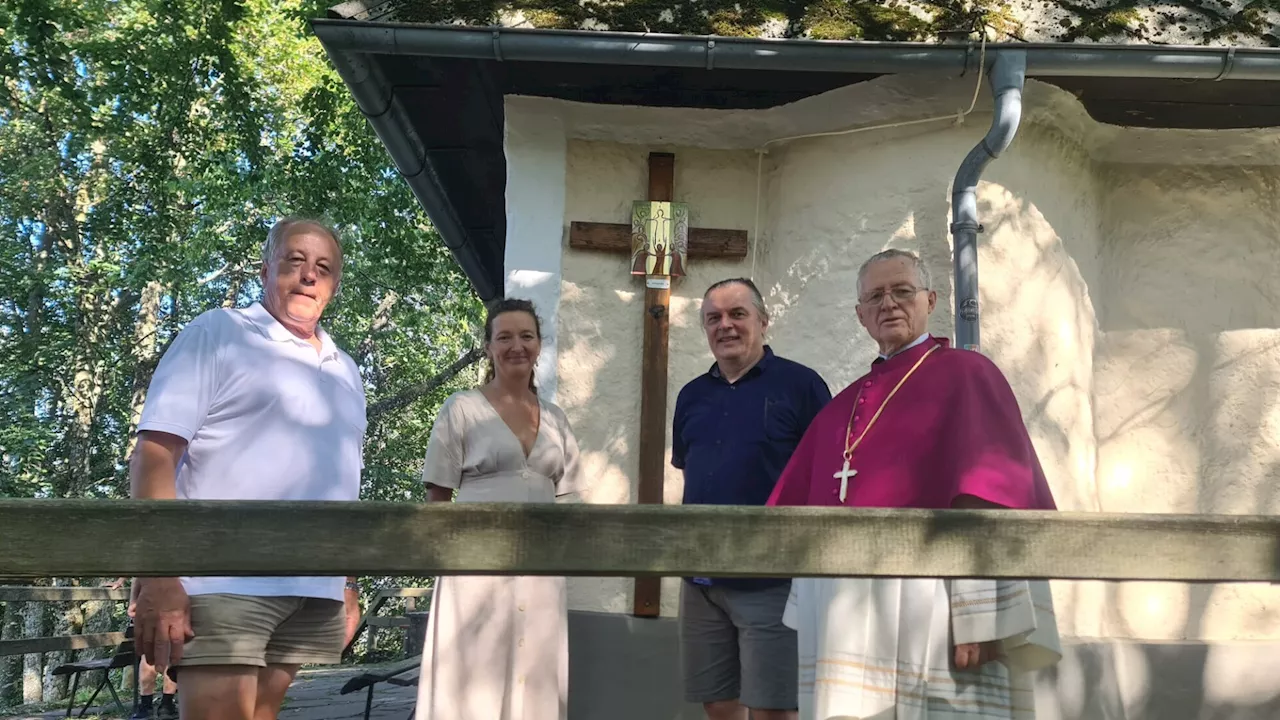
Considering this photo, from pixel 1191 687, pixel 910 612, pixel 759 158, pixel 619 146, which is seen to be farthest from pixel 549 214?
pixel 1191 687

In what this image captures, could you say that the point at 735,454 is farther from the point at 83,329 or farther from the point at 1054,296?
the point at 83,329

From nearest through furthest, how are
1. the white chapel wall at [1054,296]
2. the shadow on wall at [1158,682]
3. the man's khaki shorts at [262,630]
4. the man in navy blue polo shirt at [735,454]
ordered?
the man's khaki shorts at [262,630], the man in navy blue polo shirt at [735,454], the shadow on wall at [1158,682], the white chapel wall at [1054,296]

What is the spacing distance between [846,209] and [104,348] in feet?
52.2

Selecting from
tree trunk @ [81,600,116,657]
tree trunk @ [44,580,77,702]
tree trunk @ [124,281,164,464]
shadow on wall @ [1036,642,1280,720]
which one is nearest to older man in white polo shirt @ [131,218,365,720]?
shadow on wall @ [1036,642,1280,720]

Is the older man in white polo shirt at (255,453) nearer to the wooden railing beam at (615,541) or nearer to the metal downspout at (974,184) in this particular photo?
the wooden railing beam at (615,541)

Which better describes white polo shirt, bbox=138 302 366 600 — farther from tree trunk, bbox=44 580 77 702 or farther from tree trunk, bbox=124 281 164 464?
tree trunk, bbox=124 281 164 464

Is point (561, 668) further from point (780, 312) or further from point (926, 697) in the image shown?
point (780, 312)

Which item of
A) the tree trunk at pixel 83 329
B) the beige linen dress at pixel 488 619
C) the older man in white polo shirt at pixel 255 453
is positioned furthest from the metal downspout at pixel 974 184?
the tree trunk at pixel 83 329

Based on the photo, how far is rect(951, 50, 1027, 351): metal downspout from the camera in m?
4.40

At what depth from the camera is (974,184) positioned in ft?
15.0

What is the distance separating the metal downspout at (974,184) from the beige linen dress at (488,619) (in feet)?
5.91

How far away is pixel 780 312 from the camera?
16.2 feet

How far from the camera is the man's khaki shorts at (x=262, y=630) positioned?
234cm

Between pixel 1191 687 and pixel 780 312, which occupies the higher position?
pixel 780 312
